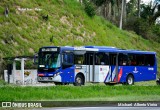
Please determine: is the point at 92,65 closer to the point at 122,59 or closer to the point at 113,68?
the point at 113,68

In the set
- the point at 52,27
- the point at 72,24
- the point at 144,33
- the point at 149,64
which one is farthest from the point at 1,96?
the point at 144,33

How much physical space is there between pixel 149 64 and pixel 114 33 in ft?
73.3

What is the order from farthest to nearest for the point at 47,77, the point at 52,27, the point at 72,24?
the point at 72,24 < the point at 52,27 < the point at 47,77

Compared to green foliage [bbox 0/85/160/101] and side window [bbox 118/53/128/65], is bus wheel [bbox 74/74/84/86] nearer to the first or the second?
side window [bbox 118/53/128/65]

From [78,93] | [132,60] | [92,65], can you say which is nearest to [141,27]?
[132,60]

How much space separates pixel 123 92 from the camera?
26.2 m

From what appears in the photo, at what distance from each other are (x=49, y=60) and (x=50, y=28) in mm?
17442

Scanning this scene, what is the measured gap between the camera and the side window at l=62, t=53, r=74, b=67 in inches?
1222

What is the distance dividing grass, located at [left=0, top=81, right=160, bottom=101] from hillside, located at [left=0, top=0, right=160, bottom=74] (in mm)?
15250

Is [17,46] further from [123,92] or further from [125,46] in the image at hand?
[125,46]

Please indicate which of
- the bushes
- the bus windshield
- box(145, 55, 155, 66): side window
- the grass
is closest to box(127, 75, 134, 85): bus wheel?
box(145, 55, 155, 66): side window

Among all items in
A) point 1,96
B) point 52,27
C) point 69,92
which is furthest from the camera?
point 52,27

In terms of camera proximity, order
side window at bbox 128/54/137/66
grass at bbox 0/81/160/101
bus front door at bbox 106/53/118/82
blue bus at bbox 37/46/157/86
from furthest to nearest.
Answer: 1. side window at bbox 128/54/137/66
2. bus front door at bbox 106/53/118/82
3. blue bus at bbox 37/46/157/86
4. grass at bbox 0/81/160/101

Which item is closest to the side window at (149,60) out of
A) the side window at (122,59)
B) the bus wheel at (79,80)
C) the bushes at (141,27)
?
the side window at (122,59)
